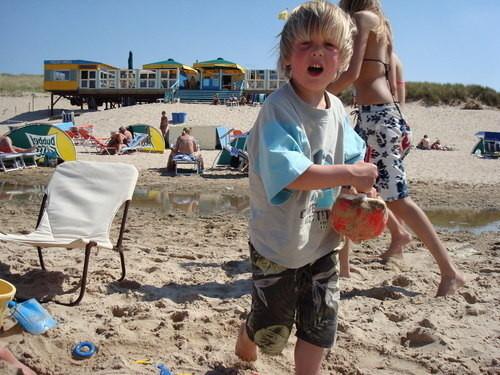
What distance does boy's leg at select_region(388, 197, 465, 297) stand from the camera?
11.0 feet

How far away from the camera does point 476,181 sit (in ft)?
38.4

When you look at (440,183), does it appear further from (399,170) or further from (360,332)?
(360,332)

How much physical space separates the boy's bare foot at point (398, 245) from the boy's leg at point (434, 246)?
2.59ft

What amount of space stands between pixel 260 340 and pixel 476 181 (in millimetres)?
10865

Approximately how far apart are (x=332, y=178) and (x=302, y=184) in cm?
10

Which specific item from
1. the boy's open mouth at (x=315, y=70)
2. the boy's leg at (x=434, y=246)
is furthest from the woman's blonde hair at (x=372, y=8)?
the boy's open mouth at (x=315, y=70)

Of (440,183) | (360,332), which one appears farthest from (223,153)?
(360,332)

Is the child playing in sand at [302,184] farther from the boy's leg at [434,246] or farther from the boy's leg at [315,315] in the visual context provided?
the boy's leg at [434,246]

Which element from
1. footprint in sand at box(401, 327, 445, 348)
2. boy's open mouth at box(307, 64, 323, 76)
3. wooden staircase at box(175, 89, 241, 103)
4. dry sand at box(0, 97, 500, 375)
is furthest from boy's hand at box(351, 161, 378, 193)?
wooden staircase at box(175, 89, 241, 103)

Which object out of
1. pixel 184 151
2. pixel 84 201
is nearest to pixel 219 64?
pixel 184 151

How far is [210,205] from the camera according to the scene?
7758mm

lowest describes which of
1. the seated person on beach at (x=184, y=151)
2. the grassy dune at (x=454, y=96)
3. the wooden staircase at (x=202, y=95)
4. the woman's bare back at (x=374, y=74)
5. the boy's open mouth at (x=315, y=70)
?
the seated person on beach at (x=184, y=151)

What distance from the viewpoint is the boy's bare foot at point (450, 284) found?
3351mm

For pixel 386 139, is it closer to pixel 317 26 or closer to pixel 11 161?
pixel 317 26
